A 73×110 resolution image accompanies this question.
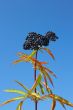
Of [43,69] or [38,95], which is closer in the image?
[38,95]

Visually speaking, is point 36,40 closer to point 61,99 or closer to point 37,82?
point 37,82

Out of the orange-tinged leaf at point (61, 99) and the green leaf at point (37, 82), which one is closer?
the green leaf at point (37, 82)

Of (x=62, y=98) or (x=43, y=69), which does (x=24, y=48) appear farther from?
(x=62, y=98)

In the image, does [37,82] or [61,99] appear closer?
[37,82]

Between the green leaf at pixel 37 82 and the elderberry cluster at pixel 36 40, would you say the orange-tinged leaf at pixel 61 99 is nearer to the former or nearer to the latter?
the green leaf at pixel 37 82

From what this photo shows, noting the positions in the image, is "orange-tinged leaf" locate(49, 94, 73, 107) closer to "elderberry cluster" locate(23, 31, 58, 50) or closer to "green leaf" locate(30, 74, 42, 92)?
"green leaf" locate(30, 74, 42, 92)

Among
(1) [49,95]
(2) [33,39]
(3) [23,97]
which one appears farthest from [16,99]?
(2) [33,39]

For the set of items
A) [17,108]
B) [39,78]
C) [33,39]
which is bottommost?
[17,108]

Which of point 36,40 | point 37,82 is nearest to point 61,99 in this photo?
point 37,82
